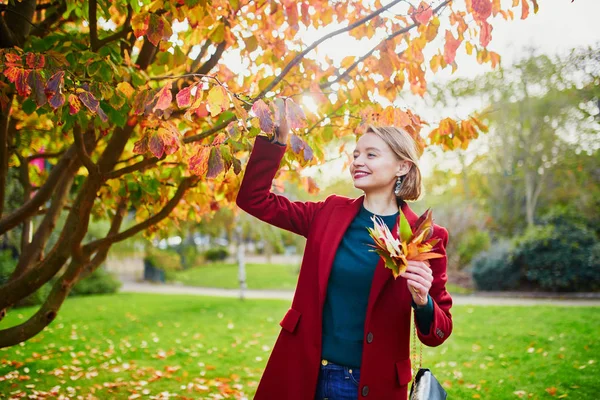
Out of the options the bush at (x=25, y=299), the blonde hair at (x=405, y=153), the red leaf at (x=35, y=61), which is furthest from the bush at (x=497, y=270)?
the red leaf at (x=35, y=61)

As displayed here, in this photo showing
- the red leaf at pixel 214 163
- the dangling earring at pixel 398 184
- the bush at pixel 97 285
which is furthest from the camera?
the bush at pixel 97 285

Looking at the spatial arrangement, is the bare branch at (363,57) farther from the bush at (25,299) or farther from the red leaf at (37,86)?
the bush at (25,299)

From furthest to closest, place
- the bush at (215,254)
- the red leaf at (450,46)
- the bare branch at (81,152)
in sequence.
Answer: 1. the bush at (215,254)
2. the bare branch at (81,152)
3. the red leaf at (450,46)

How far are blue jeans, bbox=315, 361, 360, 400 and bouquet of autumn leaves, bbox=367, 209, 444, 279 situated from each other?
63 cm

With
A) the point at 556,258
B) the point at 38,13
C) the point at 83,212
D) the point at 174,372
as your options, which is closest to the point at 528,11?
the point at 83,212

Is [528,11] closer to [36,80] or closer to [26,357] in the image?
[36,80]

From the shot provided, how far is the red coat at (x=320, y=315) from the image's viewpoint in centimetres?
220

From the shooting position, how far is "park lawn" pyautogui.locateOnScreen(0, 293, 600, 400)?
232 inches

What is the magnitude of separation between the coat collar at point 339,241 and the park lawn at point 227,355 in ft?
13.3

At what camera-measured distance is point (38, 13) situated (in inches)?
A: 205

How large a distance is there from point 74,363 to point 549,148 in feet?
62.2

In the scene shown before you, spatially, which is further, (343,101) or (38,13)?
(38,13)

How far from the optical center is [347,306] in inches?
90.0

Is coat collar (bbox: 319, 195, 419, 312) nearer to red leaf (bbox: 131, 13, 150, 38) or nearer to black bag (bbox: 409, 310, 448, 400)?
black bag (bbox: 409, 310, 448, 400)
